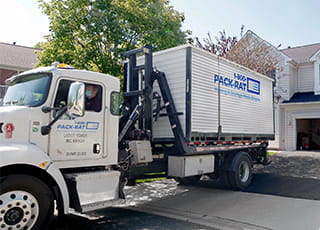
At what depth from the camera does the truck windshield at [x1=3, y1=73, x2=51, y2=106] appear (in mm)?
4633

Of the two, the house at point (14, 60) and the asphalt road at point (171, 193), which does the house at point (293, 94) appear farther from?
the house at point (14, 60)

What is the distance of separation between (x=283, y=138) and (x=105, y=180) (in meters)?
19.6

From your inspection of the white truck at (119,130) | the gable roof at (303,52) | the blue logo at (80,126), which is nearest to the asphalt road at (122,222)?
the white truck at (119,130)

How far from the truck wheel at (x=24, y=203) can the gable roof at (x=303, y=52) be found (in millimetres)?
22483

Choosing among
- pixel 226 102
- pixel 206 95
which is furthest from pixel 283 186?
pixel 206 95

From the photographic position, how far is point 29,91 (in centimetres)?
482

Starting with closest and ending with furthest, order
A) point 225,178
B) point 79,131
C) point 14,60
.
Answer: point 79,131
point 225,178
point 14,60

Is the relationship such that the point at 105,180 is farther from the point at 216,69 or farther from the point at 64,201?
the point at 216,69

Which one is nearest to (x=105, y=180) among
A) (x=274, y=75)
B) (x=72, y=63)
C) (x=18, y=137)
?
(x=18, y=137)

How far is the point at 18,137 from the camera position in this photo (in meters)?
4.31

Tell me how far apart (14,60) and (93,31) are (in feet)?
54.5

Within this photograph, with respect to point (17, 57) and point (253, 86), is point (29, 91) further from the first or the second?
point (17, 57)

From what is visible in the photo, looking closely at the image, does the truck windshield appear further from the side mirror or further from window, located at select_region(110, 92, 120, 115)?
window, located at select_region(110, 92, 120, 115)

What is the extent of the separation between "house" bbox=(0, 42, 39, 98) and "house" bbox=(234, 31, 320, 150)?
56.6 feet
